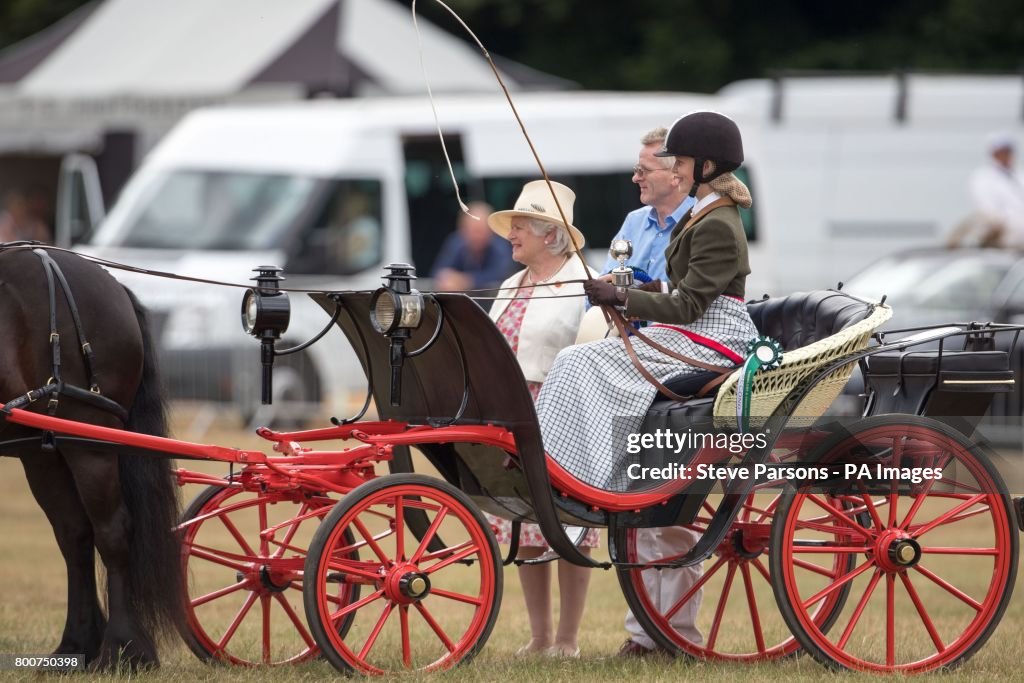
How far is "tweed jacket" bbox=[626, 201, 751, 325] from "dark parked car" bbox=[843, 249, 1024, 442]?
702cm

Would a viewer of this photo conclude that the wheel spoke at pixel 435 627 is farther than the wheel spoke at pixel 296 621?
No

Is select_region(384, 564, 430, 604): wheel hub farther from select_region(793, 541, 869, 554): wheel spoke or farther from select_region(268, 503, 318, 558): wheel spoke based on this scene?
select_region(793, 541, 869, 554): wheel spoke

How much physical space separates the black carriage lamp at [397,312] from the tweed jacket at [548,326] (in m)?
0.80

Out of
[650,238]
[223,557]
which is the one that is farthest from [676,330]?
[223,557]

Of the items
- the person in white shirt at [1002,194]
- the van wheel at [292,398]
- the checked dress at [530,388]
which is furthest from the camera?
the person in white shirt at [1002,194]

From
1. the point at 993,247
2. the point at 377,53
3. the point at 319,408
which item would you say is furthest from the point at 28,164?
the point at 993,247

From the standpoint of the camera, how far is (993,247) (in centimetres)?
1416

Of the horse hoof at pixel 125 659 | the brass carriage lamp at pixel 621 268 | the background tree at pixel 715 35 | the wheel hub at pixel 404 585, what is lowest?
the horse hoof at pixel 125 659

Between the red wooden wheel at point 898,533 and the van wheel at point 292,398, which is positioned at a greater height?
the red wooden wheel at point 898,533

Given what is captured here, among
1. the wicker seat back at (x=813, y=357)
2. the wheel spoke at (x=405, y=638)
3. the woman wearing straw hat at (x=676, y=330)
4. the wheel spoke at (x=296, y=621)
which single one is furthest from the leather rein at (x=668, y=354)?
the wheel spoke at (x=296, y=621)

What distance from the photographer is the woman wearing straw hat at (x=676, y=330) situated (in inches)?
223

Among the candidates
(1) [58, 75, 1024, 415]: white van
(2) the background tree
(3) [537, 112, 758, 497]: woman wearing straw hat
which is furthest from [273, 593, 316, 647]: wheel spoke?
(2) the background tree

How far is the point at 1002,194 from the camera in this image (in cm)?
1513

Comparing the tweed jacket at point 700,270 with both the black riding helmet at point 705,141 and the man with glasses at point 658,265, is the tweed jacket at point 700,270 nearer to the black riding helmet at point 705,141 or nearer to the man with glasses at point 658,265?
the black riding helmet at point 705,141
